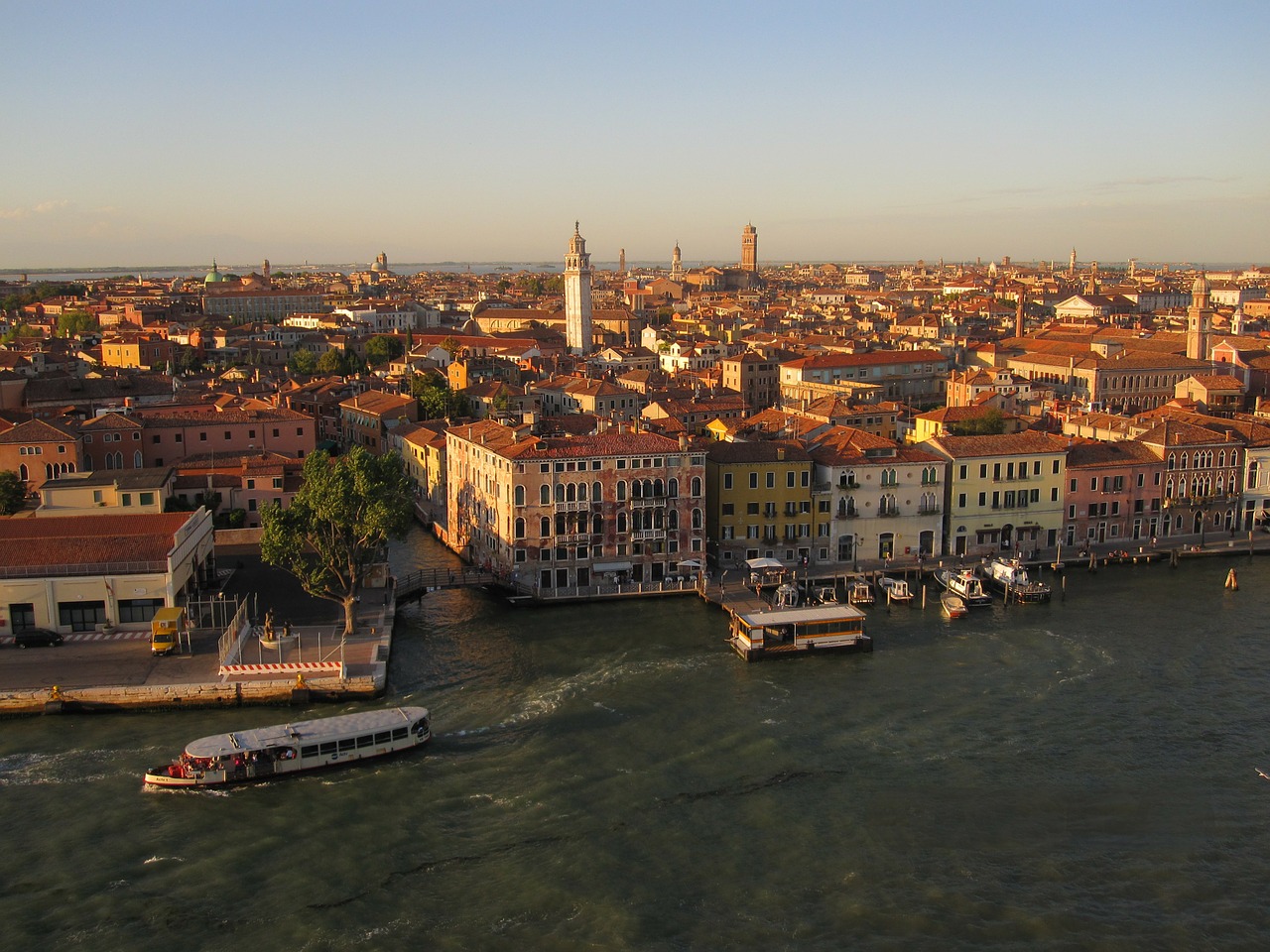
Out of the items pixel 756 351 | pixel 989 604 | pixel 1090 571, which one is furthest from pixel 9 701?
pixel 756 351

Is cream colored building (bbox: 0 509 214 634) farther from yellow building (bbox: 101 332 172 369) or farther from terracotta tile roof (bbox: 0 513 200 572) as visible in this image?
yellow building (bbox: 101 332 172 369)

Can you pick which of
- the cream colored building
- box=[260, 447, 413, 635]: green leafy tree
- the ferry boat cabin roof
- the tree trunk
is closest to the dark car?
the cream colored building

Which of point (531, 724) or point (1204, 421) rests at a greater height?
point (1204, 421)

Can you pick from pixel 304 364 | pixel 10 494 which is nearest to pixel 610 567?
pixel 10 494

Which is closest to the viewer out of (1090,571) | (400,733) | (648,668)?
(400,733)

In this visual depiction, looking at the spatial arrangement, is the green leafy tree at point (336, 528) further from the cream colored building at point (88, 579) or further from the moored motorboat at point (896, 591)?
the moored motorboat at point (896, 591)

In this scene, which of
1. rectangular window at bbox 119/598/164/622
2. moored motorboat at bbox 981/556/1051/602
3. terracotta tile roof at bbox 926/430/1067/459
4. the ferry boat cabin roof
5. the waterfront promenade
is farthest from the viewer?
terracotta tile roof at bbox 926/430/1067/459

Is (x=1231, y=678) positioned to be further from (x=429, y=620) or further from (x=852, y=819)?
(x=429, y=620)
